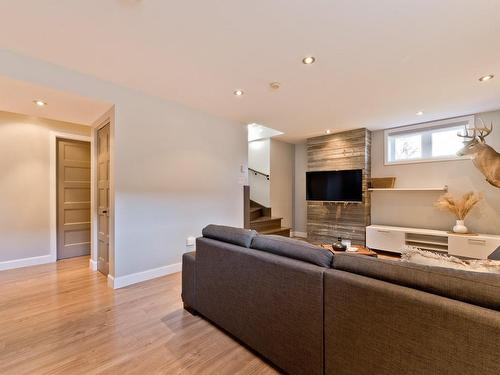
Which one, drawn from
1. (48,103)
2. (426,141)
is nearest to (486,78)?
(426,141)

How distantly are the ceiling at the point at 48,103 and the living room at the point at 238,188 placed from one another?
30 millimetres

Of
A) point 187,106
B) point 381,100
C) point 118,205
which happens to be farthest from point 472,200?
point 118,205

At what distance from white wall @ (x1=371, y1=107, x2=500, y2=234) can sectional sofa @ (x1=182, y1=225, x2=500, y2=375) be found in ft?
12.9

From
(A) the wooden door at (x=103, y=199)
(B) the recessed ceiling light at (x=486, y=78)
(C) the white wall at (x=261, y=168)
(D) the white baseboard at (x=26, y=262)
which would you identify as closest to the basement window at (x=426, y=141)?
(B) the recessed ceiling light at (x=486, y=78)

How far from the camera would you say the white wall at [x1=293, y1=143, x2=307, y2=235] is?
6117mm

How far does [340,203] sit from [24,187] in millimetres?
5587

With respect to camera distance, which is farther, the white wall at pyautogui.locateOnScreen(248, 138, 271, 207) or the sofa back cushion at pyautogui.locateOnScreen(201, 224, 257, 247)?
the white wall at pyautogui.locateOnScreen(248, 138, 271, 207)

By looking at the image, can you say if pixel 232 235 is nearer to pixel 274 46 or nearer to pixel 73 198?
pixel 274 46

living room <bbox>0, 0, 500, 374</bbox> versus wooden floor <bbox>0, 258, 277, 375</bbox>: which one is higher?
living room <bbox>0, 0, 500, 374</bbox>

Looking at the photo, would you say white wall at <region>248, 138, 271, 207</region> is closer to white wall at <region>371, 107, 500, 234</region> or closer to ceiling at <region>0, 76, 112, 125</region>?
white wall at <region>371, 107, 500, 234</region>

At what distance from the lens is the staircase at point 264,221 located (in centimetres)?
506

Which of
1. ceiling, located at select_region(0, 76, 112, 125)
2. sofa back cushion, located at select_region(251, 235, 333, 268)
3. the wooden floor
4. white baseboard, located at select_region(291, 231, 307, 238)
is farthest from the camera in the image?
white baseboard, located at select_region(291, 231, 307, 238)

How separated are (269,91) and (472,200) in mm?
3546

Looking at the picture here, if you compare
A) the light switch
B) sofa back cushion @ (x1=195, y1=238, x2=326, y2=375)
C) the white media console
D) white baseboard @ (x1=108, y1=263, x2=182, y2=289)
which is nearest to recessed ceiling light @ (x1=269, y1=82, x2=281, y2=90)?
sofa back cushion @ (x1=195, y1=238, x2=326, y2=375)
